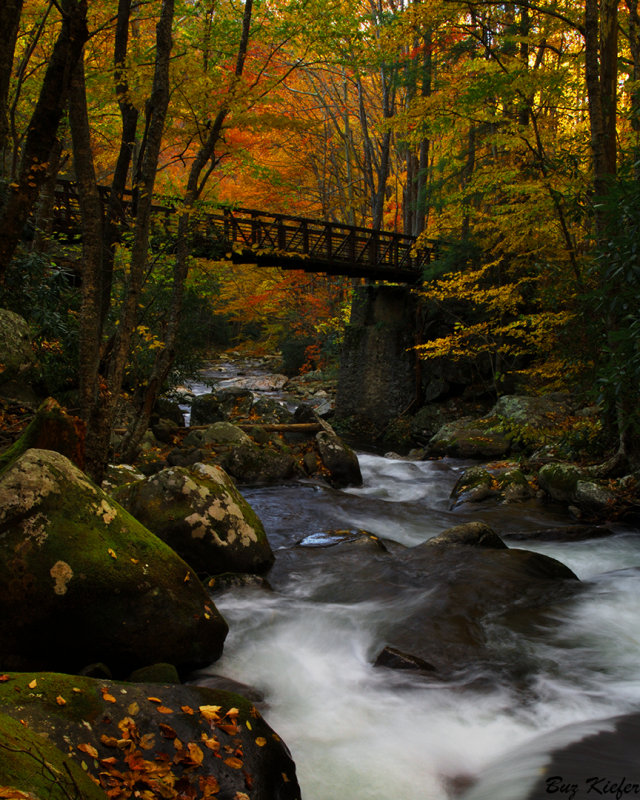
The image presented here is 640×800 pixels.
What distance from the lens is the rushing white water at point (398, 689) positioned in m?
2.88

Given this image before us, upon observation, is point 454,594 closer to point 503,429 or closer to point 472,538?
point 472,538

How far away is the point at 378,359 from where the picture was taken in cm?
1842

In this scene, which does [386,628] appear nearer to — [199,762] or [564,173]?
[199,762]

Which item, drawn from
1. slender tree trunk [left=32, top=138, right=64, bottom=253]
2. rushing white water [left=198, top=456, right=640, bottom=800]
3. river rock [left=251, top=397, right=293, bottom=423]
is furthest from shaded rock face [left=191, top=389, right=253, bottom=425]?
rushing white water [left=198, top=456, right=640, bottom=800]

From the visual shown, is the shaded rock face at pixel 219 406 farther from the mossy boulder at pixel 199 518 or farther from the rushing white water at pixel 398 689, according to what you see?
the mossy boulder at pixel 199 518

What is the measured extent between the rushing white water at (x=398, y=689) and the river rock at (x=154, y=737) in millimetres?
532

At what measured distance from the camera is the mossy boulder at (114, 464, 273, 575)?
5031mm

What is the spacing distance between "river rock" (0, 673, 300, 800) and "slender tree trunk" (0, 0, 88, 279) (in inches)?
120

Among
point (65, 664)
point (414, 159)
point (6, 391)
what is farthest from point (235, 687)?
point (414, 159)

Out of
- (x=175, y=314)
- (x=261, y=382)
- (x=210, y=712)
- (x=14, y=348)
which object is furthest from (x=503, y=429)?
(x=261, y=382)

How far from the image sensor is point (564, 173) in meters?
9.12

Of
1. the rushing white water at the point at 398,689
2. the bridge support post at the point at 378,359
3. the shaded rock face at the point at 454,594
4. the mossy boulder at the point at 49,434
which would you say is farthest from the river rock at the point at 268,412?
the mossy boulder at the point at 49,434

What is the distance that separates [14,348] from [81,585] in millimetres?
5675

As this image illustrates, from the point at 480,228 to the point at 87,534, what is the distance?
12.4 meters
